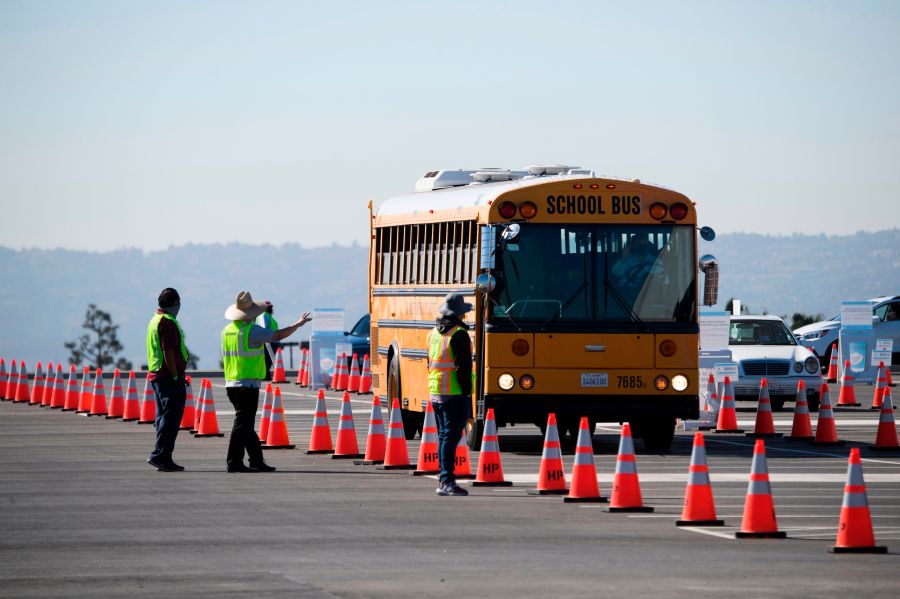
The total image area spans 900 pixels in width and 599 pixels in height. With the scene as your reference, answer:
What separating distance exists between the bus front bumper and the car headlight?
9.58 meters

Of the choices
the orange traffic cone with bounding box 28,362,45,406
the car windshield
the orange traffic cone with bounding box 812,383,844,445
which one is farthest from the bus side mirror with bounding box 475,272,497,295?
the orange traffic cone with bounding box 28,362,45,406

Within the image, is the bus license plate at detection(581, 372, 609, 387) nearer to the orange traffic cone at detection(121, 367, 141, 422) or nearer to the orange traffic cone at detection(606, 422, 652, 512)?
the orange traffic cone at detection(606, 422, 652, 512)

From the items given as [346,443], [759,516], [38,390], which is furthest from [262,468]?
[38,390]

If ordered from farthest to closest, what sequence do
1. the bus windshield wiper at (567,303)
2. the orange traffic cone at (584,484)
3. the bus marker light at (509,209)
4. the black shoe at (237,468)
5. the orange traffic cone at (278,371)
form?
the orange traffic cone at (278,371), the bus marker light at (509,209), the bus windshield wiper at (567,303), the black shoe at (237,468), the orange traffic cone at (584,484)

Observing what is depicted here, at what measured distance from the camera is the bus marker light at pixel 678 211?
24.5 meters

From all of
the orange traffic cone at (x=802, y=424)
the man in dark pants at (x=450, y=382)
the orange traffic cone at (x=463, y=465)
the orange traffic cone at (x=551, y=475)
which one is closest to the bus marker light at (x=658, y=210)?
the orange traffic cone at (x=802, y=424)

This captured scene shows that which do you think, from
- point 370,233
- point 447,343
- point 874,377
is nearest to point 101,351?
point 874,377

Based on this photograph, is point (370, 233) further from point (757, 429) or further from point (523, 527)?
point (523, 527)

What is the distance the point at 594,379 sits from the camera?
2380 cm

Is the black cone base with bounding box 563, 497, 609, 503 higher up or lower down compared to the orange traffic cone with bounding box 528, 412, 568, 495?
lower down

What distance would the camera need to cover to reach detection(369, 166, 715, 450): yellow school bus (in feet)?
78.1

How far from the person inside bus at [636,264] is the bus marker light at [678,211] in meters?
0.46

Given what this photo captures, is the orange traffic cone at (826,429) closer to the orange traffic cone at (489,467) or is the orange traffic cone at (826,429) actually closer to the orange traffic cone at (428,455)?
the orange traffic cone at (428,455)

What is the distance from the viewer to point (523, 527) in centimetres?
1631
